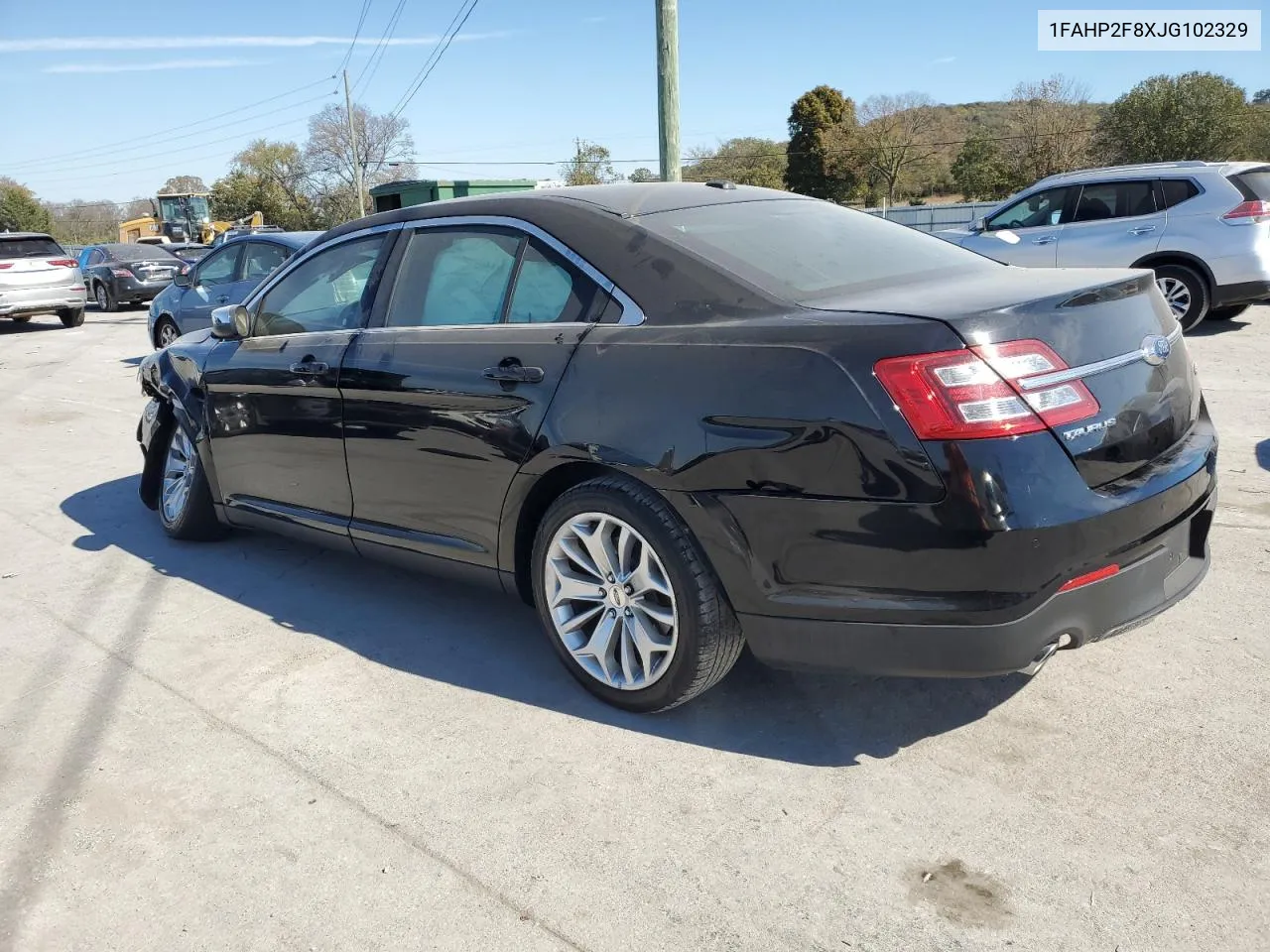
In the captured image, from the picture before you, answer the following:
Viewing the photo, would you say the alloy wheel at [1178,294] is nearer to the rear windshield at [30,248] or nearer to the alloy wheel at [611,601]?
the alloy wheel at [611,601]

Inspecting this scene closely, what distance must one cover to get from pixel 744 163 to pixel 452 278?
6127 cm

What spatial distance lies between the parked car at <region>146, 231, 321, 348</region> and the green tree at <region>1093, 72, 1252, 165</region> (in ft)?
97.8

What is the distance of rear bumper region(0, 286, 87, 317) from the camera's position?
17.5 meters

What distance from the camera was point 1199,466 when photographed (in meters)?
2.92

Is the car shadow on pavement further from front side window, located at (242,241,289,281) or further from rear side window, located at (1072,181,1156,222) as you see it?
rear side window, located at (1072,181,1156,222)

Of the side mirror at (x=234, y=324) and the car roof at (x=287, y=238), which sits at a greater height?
the car roof at (x=287, y=238)

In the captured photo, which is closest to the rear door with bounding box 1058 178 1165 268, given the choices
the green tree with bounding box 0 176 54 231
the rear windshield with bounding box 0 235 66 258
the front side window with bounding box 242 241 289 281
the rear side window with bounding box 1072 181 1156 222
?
the rear side window with bounding box 1072 181 1156 222

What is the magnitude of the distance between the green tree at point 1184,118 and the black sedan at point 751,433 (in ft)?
109

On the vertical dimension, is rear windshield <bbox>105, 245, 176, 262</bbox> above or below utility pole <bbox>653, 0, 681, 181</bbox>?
below

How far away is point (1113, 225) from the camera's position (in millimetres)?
10242

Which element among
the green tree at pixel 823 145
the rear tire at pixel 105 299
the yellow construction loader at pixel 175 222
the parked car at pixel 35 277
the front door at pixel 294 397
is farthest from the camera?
the green tree at pixel 823 145

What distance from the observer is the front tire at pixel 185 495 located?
16.8 feet

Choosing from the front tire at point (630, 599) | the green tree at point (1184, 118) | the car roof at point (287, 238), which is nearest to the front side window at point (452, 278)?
the front tire at point (630, 599)

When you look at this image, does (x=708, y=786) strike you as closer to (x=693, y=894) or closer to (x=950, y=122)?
(x=693, y=894)
